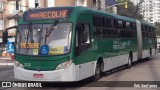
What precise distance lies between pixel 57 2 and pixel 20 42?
4036 centimetres

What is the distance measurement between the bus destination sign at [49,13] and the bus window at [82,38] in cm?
63

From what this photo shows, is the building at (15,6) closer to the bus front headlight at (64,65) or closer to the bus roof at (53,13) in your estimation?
the bus roof at (53,13)

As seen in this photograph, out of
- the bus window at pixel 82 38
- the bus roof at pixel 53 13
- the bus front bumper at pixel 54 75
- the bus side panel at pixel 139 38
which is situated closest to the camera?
the bus front bumper at pixel 54 75

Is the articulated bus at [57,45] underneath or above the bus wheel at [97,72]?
above

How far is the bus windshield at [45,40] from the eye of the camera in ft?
38.6

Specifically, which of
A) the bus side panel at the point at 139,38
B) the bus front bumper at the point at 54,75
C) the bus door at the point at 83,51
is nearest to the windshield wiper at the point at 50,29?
the bus door at the point at 83,51

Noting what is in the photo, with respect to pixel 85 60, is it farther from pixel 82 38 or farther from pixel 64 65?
Result: pixel 64 65

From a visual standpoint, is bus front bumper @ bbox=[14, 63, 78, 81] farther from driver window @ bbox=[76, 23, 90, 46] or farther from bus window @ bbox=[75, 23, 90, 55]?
driver window @ bbox=[76, 23, 90, 46]

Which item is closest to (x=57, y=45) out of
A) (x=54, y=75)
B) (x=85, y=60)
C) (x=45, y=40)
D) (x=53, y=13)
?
(x=45, y=40)

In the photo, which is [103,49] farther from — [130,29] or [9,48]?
[9,48]

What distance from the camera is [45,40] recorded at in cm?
1189

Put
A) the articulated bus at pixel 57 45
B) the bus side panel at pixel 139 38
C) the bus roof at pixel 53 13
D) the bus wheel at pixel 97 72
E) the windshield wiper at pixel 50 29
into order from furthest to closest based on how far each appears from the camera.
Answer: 1. the bus side panel at pixel 139 38
2. the bus wheel at pixel 97 72
3. the bus roof at pixel 53 13
4. the windshield wiper at pixel 50 29
5. the articulated bus at pixel 57 45

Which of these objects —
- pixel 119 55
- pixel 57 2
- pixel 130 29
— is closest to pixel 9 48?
pixel 57 2

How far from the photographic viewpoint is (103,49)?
15281mm
